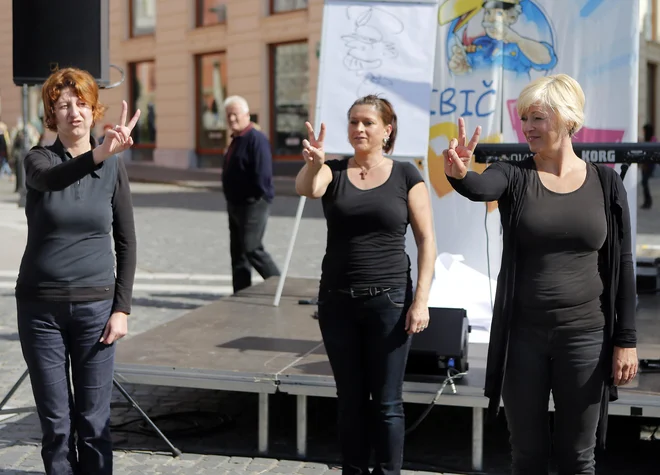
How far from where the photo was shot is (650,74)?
33.5 meters

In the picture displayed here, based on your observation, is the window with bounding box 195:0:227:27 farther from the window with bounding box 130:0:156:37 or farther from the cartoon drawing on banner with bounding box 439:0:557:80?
the cartoon drawing on banner with bounding box 439:0:557:80

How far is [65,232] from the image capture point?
3611 mm

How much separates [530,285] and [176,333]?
3277mm

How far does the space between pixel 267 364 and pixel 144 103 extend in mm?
28521

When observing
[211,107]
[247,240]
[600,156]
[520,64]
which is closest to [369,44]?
[520,64]

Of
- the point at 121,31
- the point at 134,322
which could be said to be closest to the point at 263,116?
the point at 121,31

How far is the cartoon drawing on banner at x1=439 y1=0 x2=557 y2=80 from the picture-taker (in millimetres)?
6516

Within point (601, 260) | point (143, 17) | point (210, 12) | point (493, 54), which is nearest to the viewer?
point (601, 260)

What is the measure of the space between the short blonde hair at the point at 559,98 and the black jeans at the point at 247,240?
199 inches

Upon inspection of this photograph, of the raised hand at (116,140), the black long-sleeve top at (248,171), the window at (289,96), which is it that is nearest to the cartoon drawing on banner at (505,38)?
the black long-sleeve top at (248,171)

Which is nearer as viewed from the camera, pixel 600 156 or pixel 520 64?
pixel 600 156

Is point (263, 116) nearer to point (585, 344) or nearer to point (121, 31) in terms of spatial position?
point (121, 31)

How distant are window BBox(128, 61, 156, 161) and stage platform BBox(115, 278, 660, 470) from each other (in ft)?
86.1

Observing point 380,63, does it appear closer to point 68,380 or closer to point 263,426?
point 263,426
